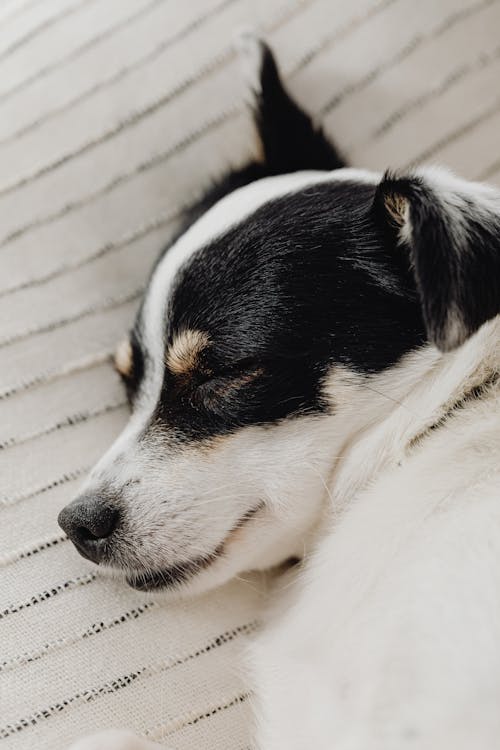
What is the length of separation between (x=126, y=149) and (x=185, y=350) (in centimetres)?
51

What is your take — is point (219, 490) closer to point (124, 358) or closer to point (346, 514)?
point (346, 514)

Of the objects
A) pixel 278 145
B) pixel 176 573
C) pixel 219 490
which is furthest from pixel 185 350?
pixel 278 145

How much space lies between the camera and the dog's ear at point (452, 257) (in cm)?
99

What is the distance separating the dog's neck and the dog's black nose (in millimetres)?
339

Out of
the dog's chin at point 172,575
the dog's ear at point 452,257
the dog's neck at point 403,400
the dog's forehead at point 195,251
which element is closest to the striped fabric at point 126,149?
the dog's chin at point 172,575

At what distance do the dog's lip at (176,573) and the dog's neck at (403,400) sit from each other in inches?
6.5

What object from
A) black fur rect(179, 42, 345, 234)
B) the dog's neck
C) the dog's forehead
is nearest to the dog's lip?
the dog's neck

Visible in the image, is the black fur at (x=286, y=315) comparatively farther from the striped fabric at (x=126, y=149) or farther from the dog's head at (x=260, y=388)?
the striped fabric at (x=126, y=149)

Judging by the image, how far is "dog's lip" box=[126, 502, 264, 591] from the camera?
1.14 metres

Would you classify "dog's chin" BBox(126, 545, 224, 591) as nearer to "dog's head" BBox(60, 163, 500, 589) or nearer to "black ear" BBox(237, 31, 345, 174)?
"dog's head" BBox(60, 163, 500, 589)

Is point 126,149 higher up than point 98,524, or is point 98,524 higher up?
point 126,149

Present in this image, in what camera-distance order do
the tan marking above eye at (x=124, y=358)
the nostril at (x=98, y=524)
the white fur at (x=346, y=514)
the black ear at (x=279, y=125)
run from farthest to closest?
the black ear at (x=279, y=125), the tan marking above eye at (x=124, y=358), the nostril at (x=98, y=524), the white fur at (x=346, y=514)

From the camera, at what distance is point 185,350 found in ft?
3.84

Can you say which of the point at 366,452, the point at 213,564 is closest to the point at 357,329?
the point at 366,452
